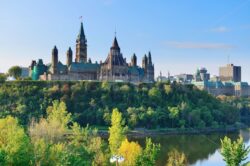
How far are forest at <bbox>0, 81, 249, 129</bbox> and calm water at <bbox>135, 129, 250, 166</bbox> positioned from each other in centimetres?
857

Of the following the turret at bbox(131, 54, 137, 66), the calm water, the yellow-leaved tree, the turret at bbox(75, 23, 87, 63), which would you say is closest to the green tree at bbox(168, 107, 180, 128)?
the calm water

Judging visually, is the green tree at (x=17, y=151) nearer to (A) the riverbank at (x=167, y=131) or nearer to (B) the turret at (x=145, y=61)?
(A) the riverbank at (x=167, y=131)

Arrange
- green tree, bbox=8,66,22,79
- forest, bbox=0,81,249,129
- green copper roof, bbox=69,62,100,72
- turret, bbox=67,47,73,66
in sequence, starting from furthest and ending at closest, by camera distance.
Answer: turret, bbox=67,47,73,66 → green copper roof, bbox=69,62,100,72 → green tree, bbox=8,66,22,79 → forest, bbox=0,81,249,129

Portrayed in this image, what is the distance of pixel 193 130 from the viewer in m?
81.1

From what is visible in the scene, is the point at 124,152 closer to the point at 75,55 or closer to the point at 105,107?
the point at 105,107

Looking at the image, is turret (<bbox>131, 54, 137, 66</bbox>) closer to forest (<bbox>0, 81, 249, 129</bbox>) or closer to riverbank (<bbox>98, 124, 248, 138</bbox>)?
forest (<bbox>0, 81, 249, 129</bbox>)

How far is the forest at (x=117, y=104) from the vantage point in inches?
3059

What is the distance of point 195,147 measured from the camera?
195 ft

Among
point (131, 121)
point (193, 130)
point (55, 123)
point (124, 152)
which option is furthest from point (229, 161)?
point (193, 130)

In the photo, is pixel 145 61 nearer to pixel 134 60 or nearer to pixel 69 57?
pixel 134 60

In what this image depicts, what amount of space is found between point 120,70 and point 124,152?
69.0m

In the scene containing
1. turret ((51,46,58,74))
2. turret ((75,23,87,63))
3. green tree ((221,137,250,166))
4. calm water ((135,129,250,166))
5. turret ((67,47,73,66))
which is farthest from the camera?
turret ((75,23,87,63))

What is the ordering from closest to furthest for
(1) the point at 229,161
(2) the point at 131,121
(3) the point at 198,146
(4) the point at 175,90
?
(1) the point at 229,161
(3) the point at 198,146
(2) the point at 131,121
(4) the point at 175,90

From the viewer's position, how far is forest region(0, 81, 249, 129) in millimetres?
77688
